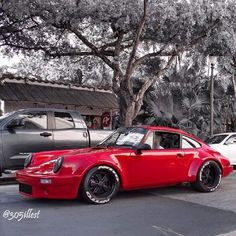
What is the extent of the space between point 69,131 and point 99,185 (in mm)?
3248

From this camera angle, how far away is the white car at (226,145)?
Answer: 13.1 m

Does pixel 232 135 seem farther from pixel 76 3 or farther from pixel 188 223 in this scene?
pixel 188 223

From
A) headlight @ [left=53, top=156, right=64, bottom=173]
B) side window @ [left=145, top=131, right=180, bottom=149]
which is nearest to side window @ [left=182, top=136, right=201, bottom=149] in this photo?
side window @ [left=145, top=131, right=180, bottom=149]

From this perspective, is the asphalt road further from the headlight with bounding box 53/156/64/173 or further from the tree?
the tree

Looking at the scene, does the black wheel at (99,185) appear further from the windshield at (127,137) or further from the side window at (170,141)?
the side window at (170,141)

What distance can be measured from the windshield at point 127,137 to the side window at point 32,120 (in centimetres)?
230

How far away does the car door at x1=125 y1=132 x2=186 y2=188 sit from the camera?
7.65m

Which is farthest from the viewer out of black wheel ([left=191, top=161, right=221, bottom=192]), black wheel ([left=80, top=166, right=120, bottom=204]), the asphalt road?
black wheel ([left=191, top=161, right=221, bottom=192])

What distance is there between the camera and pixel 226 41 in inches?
642

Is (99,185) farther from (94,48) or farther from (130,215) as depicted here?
(94,48)

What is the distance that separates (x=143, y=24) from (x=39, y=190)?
9.04m

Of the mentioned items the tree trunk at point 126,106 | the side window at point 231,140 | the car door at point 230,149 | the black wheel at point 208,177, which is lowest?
the black wheel at point 208,177

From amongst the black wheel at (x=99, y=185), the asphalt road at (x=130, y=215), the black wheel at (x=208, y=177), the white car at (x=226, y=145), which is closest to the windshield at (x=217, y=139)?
the white car at (x=226, y=145)

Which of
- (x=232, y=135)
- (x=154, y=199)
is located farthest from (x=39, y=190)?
(x=232, y=135)
